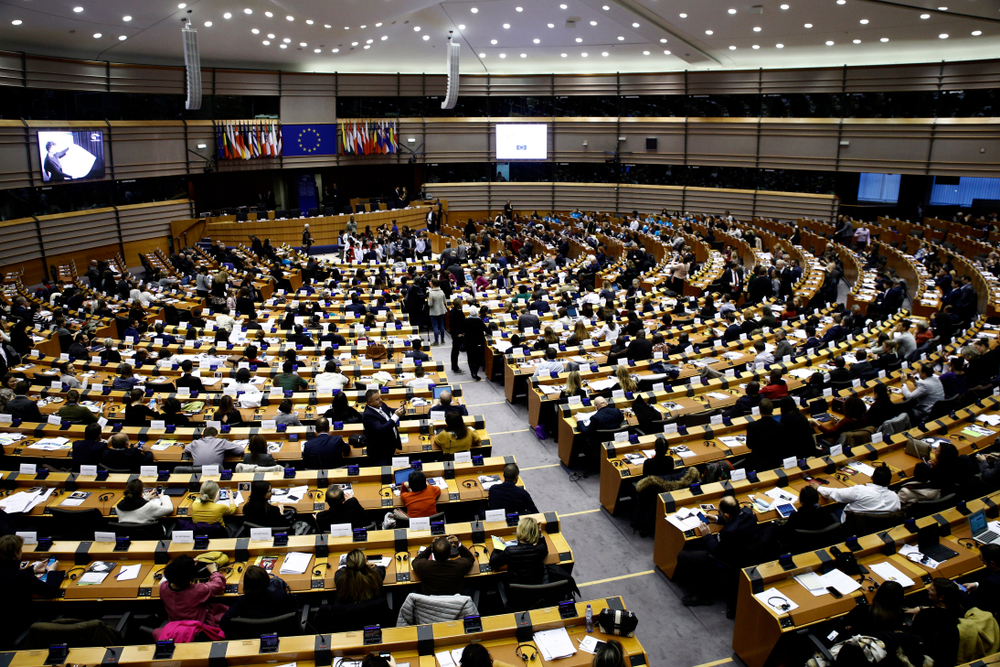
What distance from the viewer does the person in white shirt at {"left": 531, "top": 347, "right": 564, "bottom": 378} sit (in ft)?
38.7

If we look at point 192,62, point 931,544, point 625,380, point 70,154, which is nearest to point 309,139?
point 192,62

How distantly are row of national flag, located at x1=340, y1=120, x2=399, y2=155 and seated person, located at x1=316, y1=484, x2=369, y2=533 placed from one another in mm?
27432

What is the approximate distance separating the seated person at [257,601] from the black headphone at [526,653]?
6.89 feet

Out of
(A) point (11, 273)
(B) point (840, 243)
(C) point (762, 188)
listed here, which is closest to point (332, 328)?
(A) point (11, 273)

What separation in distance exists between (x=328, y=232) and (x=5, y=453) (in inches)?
821

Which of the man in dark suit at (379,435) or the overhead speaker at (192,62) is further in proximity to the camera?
the overhead speaker at (192,62)

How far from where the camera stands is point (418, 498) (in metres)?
7.50

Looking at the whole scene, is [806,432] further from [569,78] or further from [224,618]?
[569,78]

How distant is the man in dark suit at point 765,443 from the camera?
8.52 meters

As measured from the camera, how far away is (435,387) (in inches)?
436

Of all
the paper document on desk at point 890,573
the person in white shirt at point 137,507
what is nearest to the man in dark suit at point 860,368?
the paper document on desk at point 890,573

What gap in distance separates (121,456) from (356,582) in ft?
14.6

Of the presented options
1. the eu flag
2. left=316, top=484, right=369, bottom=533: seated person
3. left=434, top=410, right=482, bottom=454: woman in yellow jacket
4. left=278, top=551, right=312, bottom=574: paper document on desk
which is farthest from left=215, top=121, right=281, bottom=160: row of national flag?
left=278, top=551, right=312, bottom=574: paper document on desk

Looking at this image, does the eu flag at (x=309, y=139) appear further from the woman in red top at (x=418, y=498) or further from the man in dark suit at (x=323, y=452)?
the woman in red top at (x=418, y=498)
